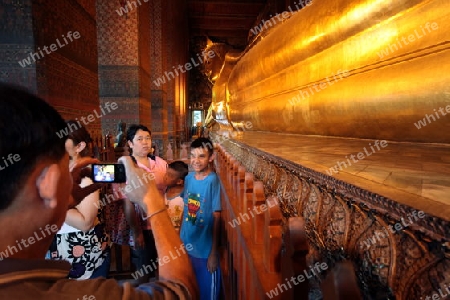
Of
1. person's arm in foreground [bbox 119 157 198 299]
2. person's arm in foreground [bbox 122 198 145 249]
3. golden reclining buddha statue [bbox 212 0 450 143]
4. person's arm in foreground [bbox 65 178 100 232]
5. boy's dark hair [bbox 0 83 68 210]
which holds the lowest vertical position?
person's arm in foreground [bbox 122 198 145 249]

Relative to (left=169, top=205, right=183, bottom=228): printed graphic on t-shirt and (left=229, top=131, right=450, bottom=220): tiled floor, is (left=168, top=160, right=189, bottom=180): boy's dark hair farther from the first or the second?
(left=229, top=131, right=450, bottom=220): tiled floor

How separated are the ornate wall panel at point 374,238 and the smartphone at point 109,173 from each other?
0.54m

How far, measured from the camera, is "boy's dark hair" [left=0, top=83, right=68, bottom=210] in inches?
15.1

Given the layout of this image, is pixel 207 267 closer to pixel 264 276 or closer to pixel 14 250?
pixel 264 276

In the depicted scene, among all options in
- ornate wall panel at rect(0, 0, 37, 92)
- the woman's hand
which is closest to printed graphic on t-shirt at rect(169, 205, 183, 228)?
ornate wall panel at rect(0, 0, 37, 92)

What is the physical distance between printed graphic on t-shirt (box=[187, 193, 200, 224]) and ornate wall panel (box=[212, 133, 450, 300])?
779mm

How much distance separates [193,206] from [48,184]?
1.19m

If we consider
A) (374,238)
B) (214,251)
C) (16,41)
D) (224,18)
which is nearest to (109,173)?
(374,238)

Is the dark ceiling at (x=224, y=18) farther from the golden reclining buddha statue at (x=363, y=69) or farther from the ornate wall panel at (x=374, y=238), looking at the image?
the ornate wall panel at (x=374, y=238)

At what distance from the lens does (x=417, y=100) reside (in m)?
0.99

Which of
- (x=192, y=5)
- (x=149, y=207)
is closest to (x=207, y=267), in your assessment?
(x=149, y=207)

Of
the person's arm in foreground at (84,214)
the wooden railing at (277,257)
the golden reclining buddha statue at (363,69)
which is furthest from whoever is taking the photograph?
the person's arm in foreground at (84,214)

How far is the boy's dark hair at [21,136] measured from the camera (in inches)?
15.1

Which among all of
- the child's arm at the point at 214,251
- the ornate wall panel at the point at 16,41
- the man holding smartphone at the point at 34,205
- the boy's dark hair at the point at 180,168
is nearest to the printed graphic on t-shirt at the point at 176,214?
the boy's dark hair at the point at 180,168
